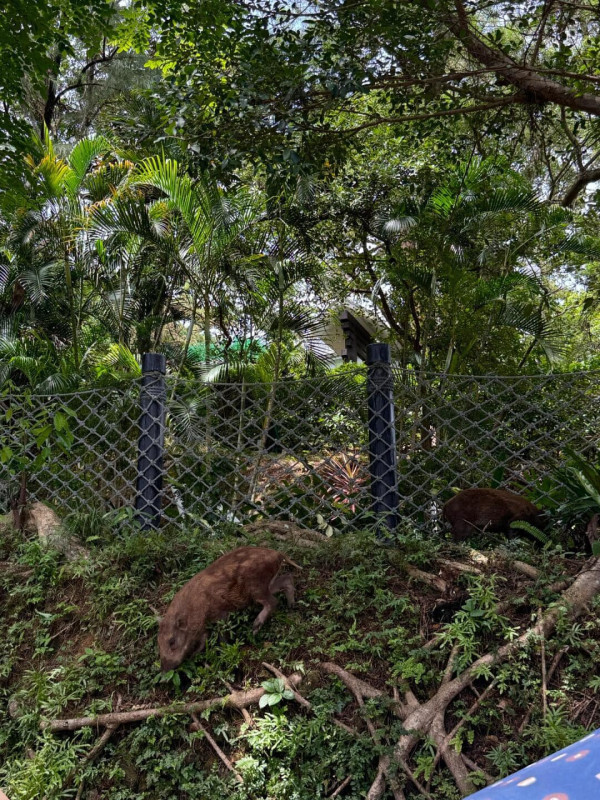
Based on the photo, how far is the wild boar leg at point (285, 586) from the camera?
10.1 feet

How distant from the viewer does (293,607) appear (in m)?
3.11

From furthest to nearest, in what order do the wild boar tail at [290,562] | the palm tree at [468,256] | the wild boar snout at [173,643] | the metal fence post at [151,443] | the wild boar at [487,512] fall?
the palm tree at [468,256]
the metal fence post at [151,443]
the wild boar at [487,512]
the wild boar tail at [290,562]
the wild boar snout at [173,643]

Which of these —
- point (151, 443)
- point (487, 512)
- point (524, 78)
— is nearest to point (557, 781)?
point (487, 512)

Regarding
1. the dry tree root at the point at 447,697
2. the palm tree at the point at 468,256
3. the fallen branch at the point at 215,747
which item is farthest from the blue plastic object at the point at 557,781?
the palm tree at the point at 468,256

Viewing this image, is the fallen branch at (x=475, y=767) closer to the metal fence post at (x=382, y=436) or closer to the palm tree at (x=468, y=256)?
the metal fence post at (x=382, y=436)

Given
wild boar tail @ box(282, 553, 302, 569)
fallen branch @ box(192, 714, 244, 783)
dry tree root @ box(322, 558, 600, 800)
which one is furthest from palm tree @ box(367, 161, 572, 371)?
fallen branch @ box(192, 714, 244, 783)

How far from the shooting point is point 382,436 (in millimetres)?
3822

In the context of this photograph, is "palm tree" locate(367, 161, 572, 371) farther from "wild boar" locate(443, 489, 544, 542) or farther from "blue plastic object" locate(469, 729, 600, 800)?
"blue plastic object" locate(469, 729, 600, 800)

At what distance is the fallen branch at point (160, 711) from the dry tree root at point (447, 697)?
1.02 feet

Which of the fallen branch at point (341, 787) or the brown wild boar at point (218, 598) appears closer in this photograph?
the fallen branch at point (341, 787)

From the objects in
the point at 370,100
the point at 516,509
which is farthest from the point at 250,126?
the point at 370,100

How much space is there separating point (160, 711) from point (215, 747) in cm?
29

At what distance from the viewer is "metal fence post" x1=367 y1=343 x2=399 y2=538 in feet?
12.2

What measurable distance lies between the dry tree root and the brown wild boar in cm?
45
